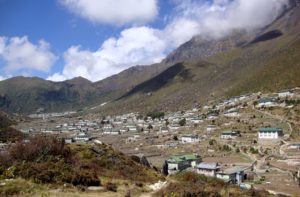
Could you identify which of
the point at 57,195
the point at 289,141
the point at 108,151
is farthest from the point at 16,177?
the point at 289,141

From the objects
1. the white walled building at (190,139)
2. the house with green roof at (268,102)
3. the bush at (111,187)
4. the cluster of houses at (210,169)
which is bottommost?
the cluster of houses at (210,169)

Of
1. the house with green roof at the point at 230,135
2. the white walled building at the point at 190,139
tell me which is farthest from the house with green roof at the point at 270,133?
the white walled building at the point at 190,139

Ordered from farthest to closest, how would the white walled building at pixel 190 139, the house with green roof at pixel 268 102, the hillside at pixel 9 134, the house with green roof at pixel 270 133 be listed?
the house with green roof at pixel 268 102, the white walled building at pixel 190 139, the house with green roof at pixel 270 133, the hillside at pixel 9 134

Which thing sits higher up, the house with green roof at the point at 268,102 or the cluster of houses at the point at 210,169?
the house with green roof at the point at 268,102

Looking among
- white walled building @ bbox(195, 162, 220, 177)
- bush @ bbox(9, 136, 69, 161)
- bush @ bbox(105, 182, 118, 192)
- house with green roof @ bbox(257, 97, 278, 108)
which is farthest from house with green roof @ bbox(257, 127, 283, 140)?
bush @ bbox(105, 182, 118, 192)

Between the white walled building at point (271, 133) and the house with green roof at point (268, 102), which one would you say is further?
the house with green roof at point (268, 102)

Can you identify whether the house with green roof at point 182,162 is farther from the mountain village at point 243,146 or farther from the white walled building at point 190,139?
the white walled building at point 190,139

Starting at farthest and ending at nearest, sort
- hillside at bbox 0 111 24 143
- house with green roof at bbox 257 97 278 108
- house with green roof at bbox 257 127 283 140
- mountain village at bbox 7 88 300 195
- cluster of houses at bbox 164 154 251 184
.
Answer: house with green roof at bbox 257 97 278 108
house with green roof at bbox 257 127 283 140
mountain village at bbox 7 88 300 195
cluster of houses at bbox 164 154 251 184
hillside at bbox 0 111 24 143

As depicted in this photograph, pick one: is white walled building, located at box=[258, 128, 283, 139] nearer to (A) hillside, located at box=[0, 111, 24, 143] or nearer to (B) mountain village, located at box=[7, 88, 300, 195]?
(B) mountain village, located at box=[7, 88, 300, 195]

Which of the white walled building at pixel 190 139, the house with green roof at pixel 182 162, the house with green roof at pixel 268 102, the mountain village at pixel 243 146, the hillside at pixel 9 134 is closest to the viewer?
the hillside at pixel 9 134
